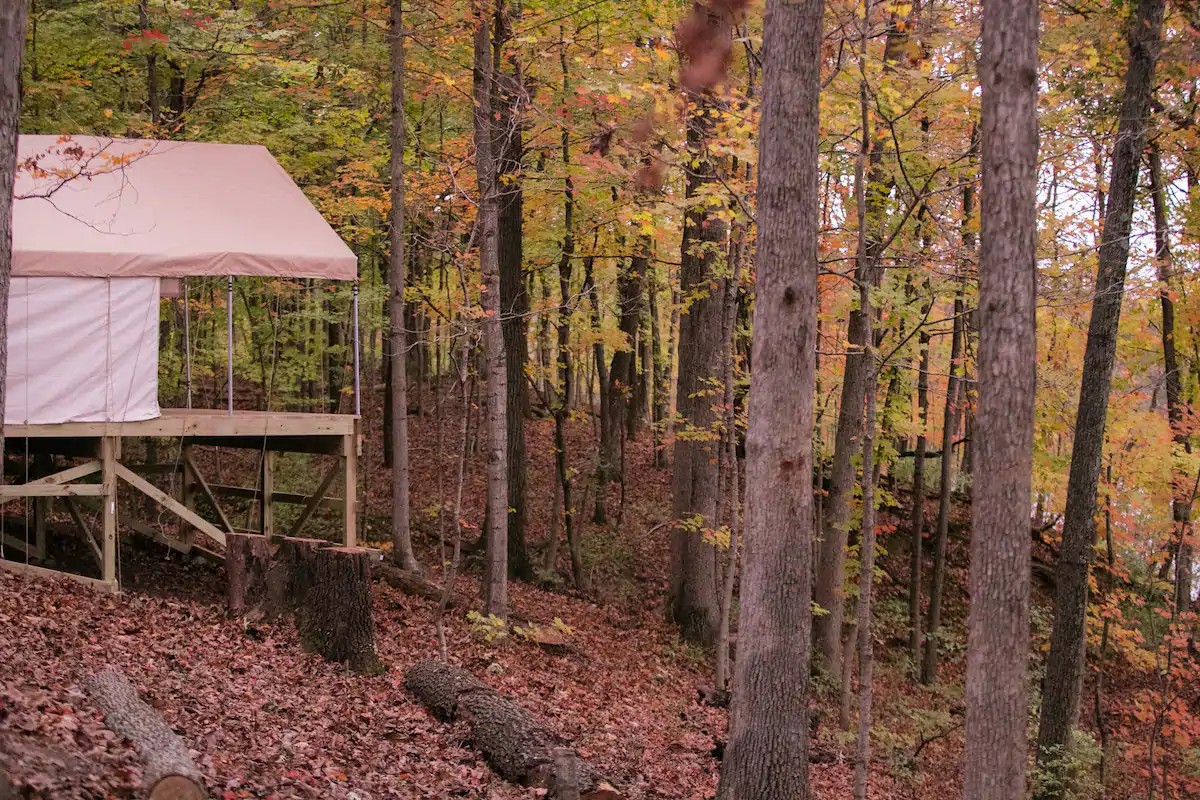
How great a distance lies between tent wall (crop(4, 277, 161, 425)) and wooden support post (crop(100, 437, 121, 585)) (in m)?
0.34

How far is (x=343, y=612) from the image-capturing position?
9.19m

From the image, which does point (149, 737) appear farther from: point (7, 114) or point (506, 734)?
point (7, 114)

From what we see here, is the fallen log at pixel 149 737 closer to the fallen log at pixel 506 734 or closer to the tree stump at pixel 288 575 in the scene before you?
the fallen log at pixel 506 734

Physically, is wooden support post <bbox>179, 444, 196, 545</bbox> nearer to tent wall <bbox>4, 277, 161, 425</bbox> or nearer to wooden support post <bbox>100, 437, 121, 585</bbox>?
wooden support post <bbox>100, 437, 121, 585</bbox>

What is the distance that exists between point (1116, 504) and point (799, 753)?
13242 mm

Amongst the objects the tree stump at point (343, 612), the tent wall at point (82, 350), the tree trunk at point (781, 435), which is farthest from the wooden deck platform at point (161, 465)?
the tree trunk at point (781, 435)

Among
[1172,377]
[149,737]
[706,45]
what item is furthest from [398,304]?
[1172,377]

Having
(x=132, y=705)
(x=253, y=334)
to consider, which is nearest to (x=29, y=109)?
(x=253, y=334)

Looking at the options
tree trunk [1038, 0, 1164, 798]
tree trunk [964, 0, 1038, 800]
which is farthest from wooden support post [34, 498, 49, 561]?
tree trunk [1038, 0, 1164, 798]

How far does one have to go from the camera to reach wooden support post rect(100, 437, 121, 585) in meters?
10.5

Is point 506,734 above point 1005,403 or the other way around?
the other way around

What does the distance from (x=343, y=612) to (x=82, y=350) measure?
4517 mm

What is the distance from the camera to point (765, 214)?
6.97m

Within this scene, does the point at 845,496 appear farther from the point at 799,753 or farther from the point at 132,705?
the point at 132,705
